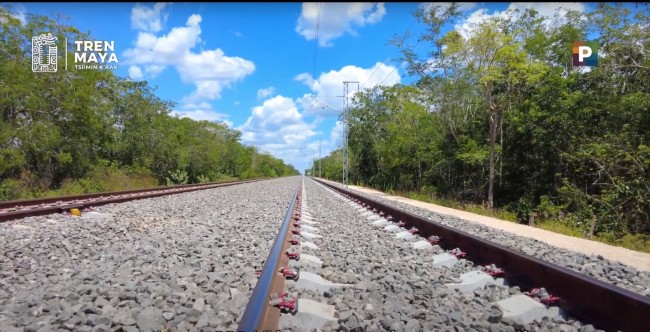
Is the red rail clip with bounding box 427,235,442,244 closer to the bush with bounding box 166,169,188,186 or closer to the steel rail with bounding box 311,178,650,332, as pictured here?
the steel rail with bounding box 311,178,650,332

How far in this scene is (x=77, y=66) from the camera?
21.5 m

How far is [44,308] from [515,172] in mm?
23067

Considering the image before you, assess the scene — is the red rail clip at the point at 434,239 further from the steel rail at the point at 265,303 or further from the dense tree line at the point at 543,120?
the dense tree line at the point at 543,120

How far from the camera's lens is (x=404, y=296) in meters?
3.55

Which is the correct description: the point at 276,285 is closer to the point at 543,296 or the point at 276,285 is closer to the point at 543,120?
the point at 543,296

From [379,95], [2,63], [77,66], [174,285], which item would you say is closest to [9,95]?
[2,63]

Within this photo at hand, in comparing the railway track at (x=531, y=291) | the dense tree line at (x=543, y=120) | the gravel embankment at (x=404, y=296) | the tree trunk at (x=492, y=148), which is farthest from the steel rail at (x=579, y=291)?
the tree trunk at (x=492, y=148)

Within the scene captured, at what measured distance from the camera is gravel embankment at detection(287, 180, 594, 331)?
2867mm

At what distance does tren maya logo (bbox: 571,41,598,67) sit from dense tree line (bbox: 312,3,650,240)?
37cm

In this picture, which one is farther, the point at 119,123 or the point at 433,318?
the point at 119,123

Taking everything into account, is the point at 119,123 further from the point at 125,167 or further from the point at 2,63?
the point at 2,63

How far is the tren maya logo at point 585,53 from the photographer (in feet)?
62.2

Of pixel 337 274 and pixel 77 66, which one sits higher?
pixel 77 66

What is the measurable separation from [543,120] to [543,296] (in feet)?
61.3
